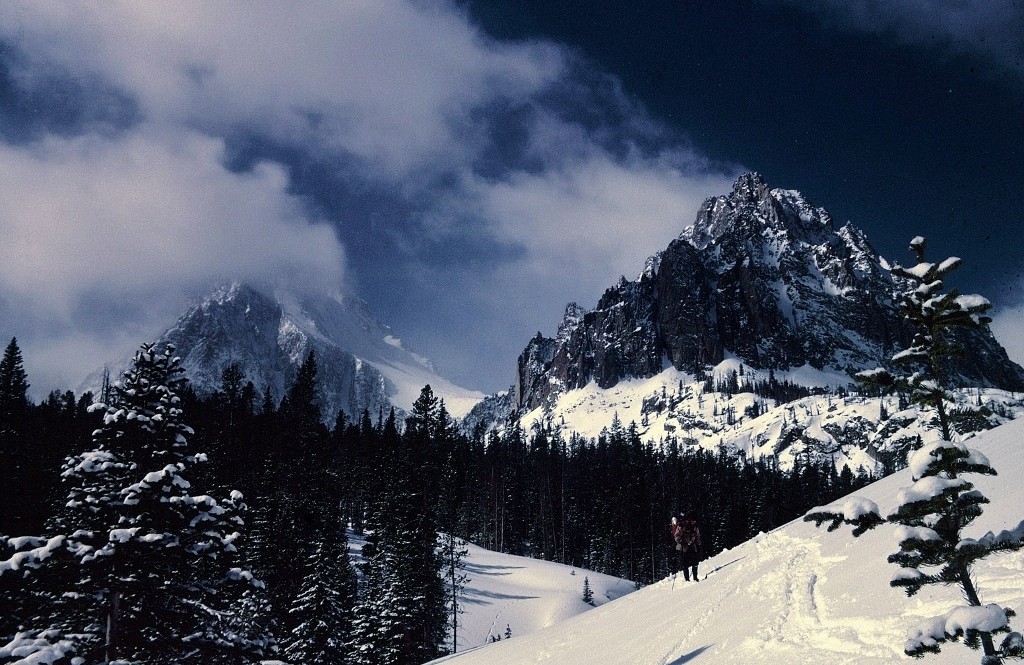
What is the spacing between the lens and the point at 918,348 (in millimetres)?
6164

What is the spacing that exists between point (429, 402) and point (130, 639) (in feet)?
104

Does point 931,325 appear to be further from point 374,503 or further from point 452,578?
point 374,503

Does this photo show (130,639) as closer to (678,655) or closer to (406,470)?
(678,655)

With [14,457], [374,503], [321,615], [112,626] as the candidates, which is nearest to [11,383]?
[14,457]

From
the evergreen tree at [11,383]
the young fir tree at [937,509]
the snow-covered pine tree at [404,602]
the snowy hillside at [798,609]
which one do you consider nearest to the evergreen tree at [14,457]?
the evergreen tree at [11,383]

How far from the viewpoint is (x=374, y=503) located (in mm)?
56312

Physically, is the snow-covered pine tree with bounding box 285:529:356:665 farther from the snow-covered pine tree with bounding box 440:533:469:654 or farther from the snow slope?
the snow slope

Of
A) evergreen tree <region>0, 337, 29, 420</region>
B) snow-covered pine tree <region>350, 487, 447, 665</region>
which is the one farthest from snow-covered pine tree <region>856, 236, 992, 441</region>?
evergreen tree <region>0, 337, 29, 420</region>

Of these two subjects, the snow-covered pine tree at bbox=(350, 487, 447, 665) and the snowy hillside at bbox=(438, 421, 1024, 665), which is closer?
the snowy hillside at bbox=(438, 421, 1024, 665)

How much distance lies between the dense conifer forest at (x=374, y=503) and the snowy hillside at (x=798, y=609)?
7.83 metres

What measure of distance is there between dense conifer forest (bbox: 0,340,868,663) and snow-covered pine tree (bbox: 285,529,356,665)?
9cm

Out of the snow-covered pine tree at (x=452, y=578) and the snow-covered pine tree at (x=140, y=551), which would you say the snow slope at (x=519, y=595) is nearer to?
the snow-covered pine tree at (x=452, y=578)

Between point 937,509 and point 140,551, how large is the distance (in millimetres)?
14511

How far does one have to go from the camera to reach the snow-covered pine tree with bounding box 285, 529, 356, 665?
32.0m
